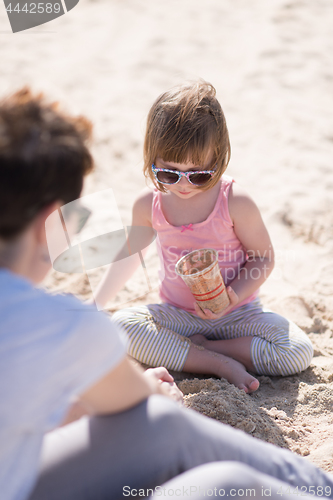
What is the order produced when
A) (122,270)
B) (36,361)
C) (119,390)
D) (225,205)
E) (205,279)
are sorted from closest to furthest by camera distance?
(36,361) → (119,390) → (205,279) → (225,205) → (122,270)

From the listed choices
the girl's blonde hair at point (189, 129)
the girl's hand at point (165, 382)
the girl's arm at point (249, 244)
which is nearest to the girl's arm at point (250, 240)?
the girl's arm at point (249, 244)

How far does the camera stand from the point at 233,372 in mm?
1870

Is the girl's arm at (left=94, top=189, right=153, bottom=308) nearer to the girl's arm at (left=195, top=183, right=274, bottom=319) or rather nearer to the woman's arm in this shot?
the girl's arm at (left=195, top=183, right=274, bottom=319)

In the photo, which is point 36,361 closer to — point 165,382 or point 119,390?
point 119,390

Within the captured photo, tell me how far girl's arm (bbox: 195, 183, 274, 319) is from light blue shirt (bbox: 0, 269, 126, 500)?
1042 millimetres

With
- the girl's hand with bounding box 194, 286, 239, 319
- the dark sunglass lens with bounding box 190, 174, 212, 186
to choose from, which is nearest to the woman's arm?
the girl's hand with bounding box 194, 286, 239, 319

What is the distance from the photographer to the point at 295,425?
1.68 m

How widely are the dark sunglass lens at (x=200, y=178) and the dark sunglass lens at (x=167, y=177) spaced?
65mm

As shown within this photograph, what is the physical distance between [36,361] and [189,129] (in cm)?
117

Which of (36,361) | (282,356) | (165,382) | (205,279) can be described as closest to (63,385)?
(36,361)

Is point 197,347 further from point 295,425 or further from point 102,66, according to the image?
point 102,66

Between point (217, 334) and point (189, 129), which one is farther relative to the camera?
point (217, 334)

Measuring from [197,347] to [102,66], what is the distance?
135 inches

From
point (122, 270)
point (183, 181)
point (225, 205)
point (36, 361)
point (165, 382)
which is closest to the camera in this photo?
point (36, 361)
